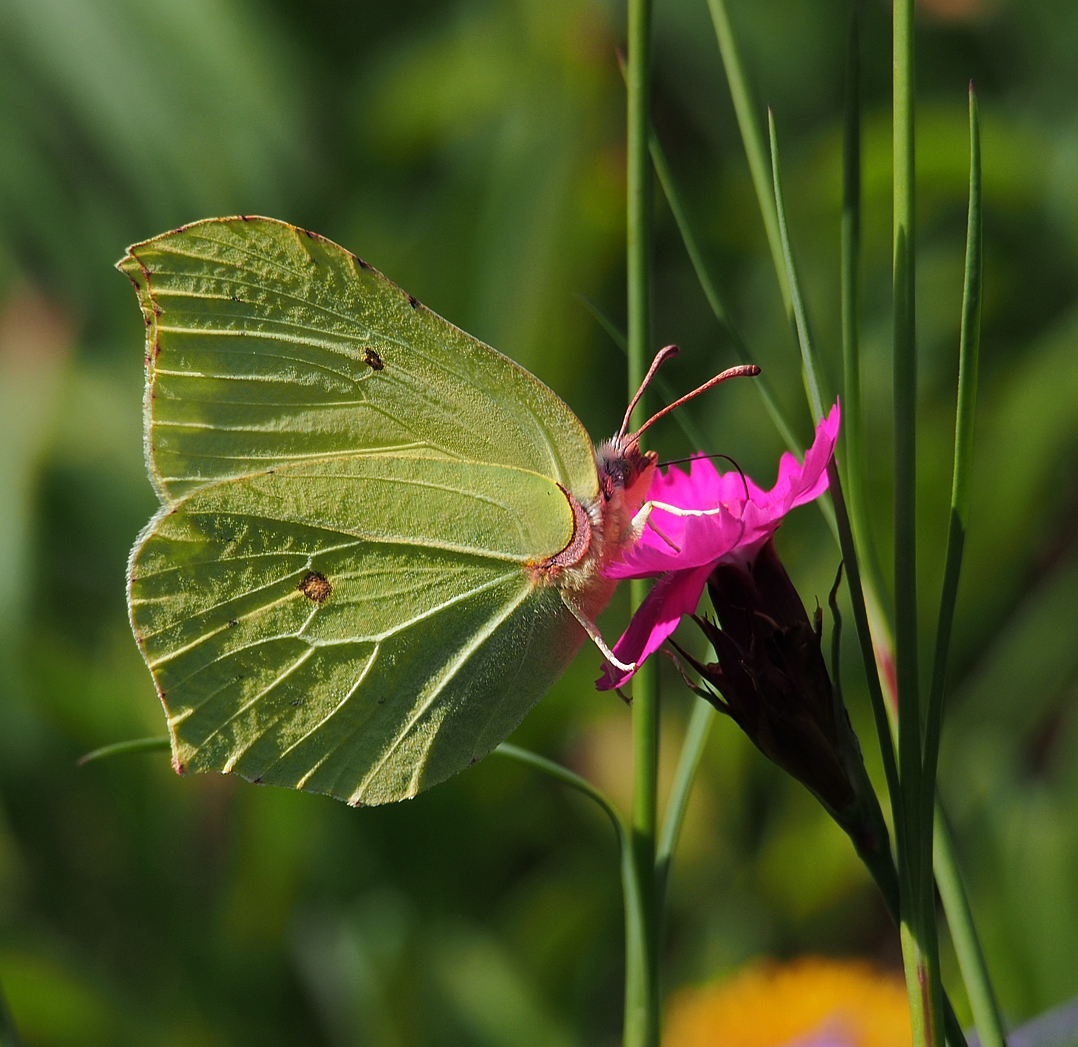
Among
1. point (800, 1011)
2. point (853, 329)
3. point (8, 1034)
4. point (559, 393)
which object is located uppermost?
point (853, 329)

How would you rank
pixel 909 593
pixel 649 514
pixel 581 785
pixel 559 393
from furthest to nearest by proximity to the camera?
pixel 559 393, pixel 649 514, pixel 581 785, pixel 909 593

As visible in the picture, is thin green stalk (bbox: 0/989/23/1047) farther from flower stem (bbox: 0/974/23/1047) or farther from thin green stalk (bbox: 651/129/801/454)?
thin green stalk (bbox: 651/129/801/454)

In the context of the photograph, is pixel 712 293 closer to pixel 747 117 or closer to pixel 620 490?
pixel 747 117

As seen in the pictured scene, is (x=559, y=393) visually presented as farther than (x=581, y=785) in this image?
Yes

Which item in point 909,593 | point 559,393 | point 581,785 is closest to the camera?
point 909,593

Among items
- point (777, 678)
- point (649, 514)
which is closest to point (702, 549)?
point (777, 678)

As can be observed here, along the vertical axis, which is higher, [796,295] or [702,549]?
[796,295]
